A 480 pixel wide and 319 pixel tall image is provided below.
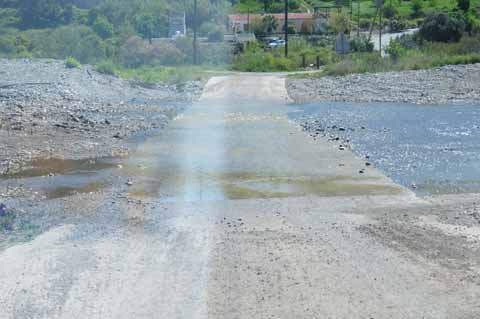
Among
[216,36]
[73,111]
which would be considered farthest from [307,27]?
[73,111]

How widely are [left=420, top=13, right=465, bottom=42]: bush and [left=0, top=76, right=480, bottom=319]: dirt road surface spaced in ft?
206

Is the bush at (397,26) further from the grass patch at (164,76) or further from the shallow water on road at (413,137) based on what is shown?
the shallow water on road at (413,137)

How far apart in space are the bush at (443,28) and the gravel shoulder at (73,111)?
1527 inches

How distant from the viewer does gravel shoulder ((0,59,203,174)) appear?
22.0 m

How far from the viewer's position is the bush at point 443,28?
78750 millimetres

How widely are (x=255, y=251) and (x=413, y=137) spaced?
13.9m

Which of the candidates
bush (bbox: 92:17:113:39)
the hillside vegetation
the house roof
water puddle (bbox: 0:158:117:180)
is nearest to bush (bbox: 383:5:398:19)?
the house roof

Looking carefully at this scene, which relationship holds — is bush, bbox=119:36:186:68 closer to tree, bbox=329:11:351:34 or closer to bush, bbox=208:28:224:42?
bush, bbox=208:28:224:42

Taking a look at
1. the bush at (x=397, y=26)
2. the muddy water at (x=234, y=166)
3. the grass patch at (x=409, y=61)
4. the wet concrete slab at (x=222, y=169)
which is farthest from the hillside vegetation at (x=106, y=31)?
the wet concrete slab at (x=222, y=169)

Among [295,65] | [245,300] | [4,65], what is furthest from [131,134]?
[295,65]

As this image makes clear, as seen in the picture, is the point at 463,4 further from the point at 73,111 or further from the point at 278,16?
the point at 73,111

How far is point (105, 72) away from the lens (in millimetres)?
49812

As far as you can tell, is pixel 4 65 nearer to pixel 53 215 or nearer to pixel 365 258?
pixel 53 215

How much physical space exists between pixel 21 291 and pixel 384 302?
3.97 meters
